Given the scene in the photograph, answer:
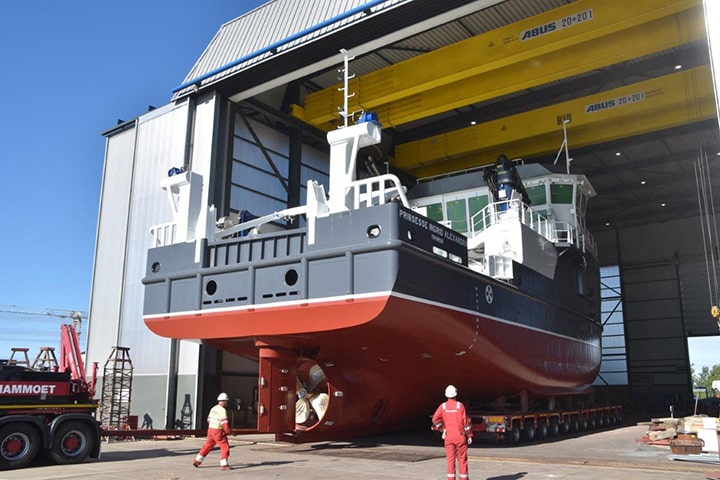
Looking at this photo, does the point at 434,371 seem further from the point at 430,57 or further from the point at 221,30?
the point at 221,30

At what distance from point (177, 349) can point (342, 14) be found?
9192 mm

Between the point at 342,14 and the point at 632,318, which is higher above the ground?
the point at 342,14

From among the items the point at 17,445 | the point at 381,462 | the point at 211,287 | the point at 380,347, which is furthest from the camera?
the point at 211,287

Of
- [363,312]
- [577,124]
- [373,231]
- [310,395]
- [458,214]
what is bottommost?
[310,395]

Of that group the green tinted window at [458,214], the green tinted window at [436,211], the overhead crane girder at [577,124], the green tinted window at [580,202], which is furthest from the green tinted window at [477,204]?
A: the overhead crane girder at [577,124]

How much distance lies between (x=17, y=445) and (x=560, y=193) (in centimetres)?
1350

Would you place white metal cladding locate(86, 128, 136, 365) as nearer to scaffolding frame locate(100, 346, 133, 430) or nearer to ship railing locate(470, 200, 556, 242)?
scaffolding frame locate(100, 346, 133, 430)

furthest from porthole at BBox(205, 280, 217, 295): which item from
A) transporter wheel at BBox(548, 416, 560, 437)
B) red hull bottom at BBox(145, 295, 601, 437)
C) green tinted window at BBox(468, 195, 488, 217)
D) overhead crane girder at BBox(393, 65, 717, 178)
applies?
overhead crane girder at BBox(393, 65, 717, 178)

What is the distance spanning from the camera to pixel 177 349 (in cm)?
1553

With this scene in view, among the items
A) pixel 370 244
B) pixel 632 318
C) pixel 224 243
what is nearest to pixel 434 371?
pixel 370 244

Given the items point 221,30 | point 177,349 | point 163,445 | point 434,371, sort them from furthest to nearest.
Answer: point 221,30 < point 177,349 < point 163,445 < point 434,371

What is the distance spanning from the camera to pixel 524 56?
14945mm

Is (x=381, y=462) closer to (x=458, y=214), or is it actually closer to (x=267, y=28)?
(x=458, y=214)

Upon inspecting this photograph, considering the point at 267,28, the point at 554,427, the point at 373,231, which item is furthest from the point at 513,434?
the point at 267,28
